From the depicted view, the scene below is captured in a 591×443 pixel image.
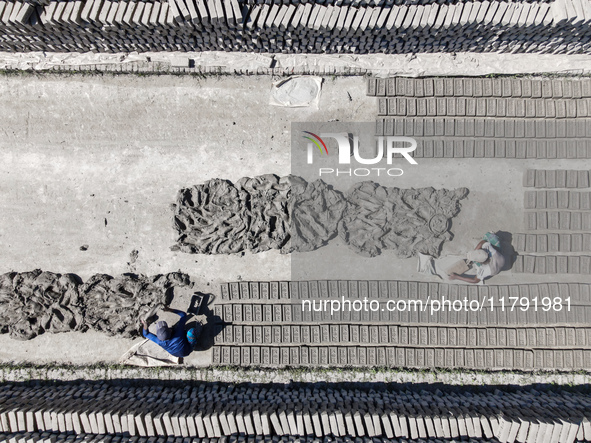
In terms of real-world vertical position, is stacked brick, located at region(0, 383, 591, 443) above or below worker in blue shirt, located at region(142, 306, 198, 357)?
below

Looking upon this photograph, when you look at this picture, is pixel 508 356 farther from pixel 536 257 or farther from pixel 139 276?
pixel 139 276

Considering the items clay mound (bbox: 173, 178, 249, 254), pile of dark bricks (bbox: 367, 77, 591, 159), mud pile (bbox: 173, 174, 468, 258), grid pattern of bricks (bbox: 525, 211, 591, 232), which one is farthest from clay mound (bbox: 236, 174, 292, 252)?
grid pattern of bricks (bbox: 525, 211, 591, 232)

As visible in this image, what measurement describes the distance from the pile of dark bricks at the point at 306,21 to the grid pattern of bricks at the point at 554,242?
5.27 metres

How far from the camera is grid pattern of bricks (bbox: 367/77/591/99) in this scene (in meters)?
10.2

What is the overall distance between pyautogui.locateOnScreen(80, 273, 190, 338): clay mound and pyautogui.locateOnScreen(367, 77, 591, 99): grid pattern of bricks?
26.3 ft

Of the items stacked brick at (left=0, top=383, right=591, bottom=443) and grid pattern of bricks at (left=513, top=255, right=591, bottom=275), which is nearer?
stacked brick at (left=0, top=383, right=591, bottom=443)

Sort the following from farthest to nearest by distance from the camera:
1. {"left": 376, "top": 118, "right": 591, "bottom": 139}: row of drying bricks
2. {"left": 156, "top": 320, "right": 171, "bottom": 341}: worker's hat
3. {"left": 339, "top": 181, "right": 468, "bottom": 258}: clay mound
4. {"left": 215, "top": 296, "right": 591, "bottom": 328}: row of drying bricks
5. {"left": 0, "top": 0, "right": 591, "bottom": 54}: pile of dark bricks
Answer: {"left": 376, "top": 118, "right": 591, "bottom": 139}: row of drying bricks, {"left": 215, "top": 296, "right": 591, "bottom": 328}: row of drying bricks, {"left": 339, "top": 181, "right": 468, "bottom": 258}: clay mound, {"left": 156, "top": 320, "right": 171, "bottom": 341}: worker's hat, {"left": 0, "top": 0, "right": 591, "bottom": 54}: pile of dark bricks

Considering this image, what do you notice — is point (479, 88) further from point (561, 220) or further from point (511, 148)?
point (561, 220)

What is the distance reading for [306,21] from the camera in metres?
9.03

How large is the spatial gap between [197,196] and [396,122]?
6029mm

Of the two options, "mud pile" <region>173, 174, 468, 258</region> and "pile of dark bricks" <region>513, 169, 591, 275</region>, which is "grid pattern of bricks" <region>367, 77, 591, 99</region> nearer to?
"pile of dark bricks" <region>513, 169, 591, 275</region>

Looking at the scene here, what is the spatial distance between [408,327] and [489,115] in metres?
6.41

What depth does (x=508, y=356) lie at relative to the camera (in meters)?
10.1

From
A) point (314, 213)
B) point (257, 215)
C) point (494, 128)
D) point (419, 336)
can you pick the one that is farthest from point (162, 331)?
point (494, 128)
